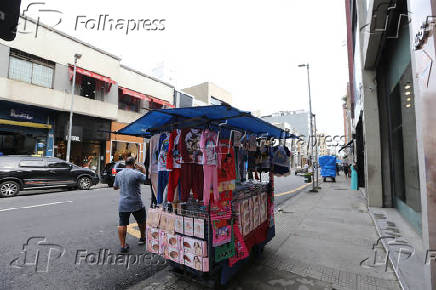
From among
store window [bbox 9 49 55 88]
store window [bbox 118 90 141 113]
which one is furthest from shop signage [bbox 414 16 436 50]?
store window [bbox 118 90 141 113]

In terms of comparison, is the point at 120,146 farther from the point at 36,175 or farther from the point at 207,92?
the point at 207,92

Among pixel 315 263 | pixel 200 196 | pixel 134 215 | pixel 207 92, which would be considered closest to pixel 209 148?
pixel 200 196

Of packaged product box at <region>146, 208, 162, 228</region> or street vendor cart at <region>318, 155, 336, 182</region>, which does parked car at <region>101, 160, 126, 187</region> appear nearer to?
packaged product box at <region>146, 208, 162, 228</region>

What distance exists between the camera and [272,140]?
4902 mm

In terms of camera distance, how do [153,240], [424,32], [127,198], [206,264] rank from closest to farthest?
1. [424,32]
2. [206,264]
3. [153,240]
4. [127,198]

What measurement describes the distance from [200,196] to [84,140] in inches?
704

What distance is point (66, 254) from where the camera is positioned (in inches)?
Result: 159

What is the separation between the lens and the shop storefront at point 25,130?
1397 cm

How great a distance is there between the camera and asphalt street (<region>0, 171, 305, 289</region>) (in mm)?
3229

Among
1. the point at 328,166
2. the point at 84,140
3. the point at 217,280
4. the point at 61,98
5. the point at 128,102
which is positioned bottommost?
the point at 217,280

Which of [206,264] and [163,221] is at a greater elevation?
[163,221]

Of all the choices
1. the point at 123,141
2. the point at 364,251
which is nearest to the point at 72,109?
the point at 123,141

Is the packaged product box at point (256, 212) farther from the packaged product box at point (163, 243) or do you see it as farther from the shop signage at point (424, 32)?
the shop signage at point (424, 32)

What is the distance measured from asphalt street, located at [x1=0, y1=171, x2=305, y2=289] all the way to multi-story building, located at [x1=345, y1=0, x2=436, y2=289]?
12.8ft
